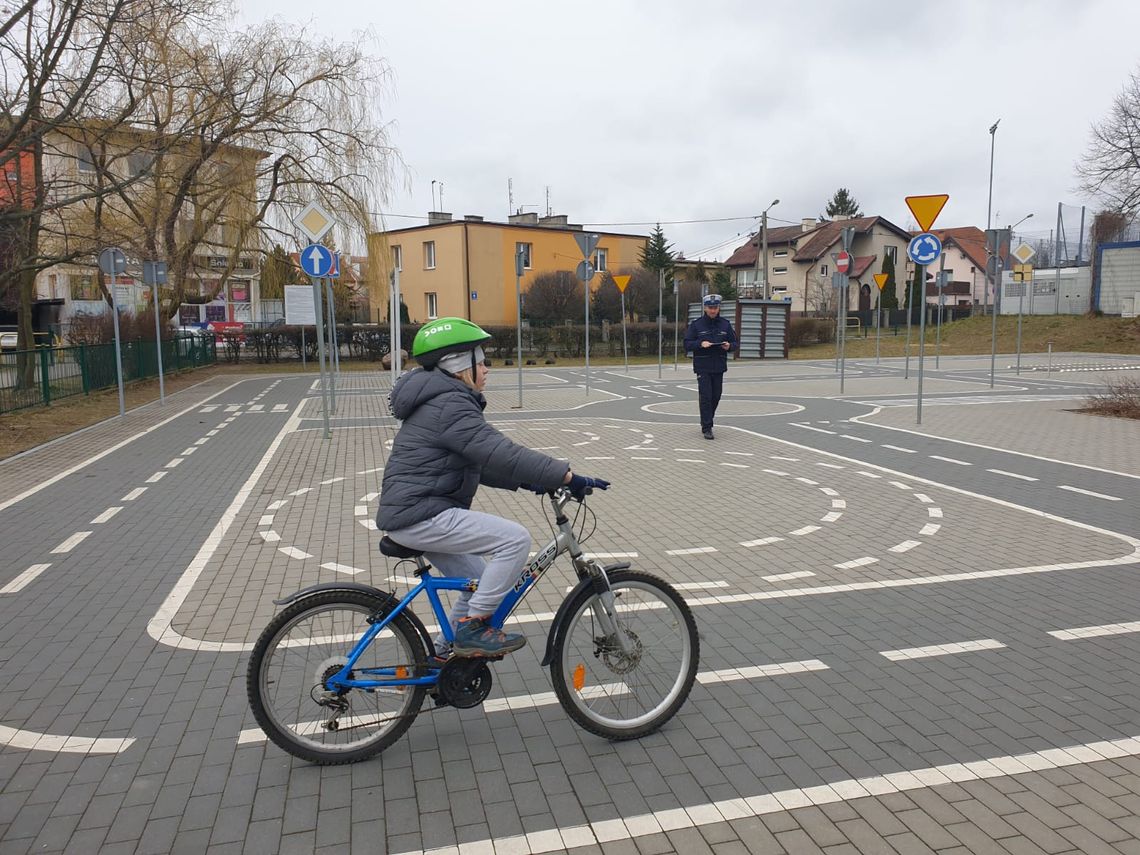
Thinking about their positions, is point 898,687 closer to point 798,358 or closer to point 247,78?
point 247,78

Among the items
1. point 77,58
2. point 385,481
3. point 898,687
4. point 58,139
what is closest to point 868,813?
point 898,687

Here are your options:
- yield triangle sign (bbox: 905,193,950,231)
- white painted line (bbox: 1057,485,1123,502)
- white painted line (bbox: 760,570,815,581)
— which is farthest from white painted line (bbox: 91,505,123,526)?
yield triangle sign (bbox: 905,193,950,231)

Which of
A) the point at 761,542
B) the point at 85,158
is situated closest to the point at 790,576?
the point at 761,542

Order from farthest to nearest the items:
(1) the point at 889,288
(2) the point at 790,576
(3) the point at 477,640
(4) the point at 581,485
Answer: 1. (1) the point at 889,288
2. (2) the point at 790,576
3. (3) the point at 477,640
4. (4) the point at 581,485

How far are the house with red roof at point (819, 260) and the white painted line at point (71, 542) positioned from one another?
57870 millimetres

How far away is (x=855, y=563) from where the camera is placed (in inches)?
254

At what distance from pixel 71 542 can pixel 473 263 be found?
1749 inches


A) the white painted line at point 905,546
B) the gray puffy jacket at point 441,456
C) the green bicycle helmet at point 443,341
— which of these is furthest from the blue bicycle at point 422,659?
the white painted line at point 905,546

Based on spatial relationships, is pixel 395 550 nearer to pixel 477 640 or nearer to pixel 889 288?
pixel 477 640

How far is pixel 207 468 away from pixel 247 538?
13.4 ft

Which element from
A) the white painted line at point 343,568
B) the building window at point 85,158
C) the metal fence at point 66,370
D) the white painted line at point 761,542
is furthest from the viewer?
the metal fence at point 66,370

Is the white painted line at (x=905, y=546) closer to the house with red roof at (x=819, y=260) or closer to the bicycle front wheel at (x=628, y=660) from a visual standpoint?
the bicycle front wheel at (x=628, y=660)

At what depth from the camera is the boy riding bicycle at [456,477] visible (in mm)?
3484

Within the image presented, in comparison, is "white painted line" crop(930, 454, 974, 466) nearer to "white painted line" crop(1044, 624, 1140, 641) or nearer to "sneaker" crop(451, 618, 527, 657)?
"white painted line" crop(1044, 624, 1140, 641)
